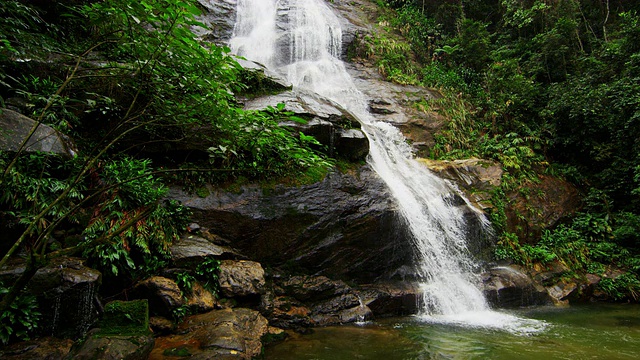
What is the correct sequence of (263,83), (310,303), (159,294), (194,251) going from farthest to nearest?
(263,83), (310,303), (194,251), (159,294)

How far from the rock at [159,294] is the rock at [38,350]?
1.02 m

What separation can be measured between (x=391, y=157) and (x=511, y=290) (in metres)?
4.89

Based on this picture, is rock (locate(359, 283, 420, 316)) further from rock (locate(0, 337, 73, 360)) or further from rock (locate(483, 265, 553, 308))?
rock (locate(0, 337, 73, 360))

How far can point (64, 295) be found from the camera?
414cm

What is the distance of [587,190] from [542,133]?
2714 millimetres

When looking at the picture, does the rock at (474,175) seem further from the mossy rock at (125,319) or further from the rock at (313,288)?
the mossy rock at (125,319)

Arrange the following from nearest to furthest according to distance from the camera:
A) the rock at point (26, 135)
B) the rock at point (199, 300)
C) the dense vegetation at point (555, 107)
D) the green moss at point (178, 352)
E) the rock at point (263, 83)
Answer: the green moss at point (178, 352), the rock at point (26, 135), the rock at point (199, 300), the rock at point (263, 83), the dense vegetation at point (555, 107)

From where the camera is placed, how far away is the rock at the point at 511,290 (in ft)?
26.3

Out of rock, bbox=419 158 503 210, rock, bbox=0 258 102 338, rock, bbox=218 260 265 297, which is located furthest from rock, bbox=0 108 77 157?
rock, bbox=419 158 503 210

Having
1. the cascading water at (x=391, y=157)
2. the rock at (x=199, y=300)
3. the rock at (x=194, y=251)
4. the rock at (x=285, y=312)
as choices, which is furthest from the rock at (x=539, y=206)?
the rock at (x=199, y=300)

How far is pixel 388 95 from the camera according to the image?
557 inches

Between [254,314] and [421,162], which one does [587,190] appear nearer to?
[421,162]

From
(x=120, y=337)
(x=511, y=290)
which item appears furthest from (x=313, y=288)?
(x=511, y=290)

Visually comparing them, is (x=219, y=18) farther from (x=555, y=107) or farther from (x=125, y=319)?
(x=125, y=319)
